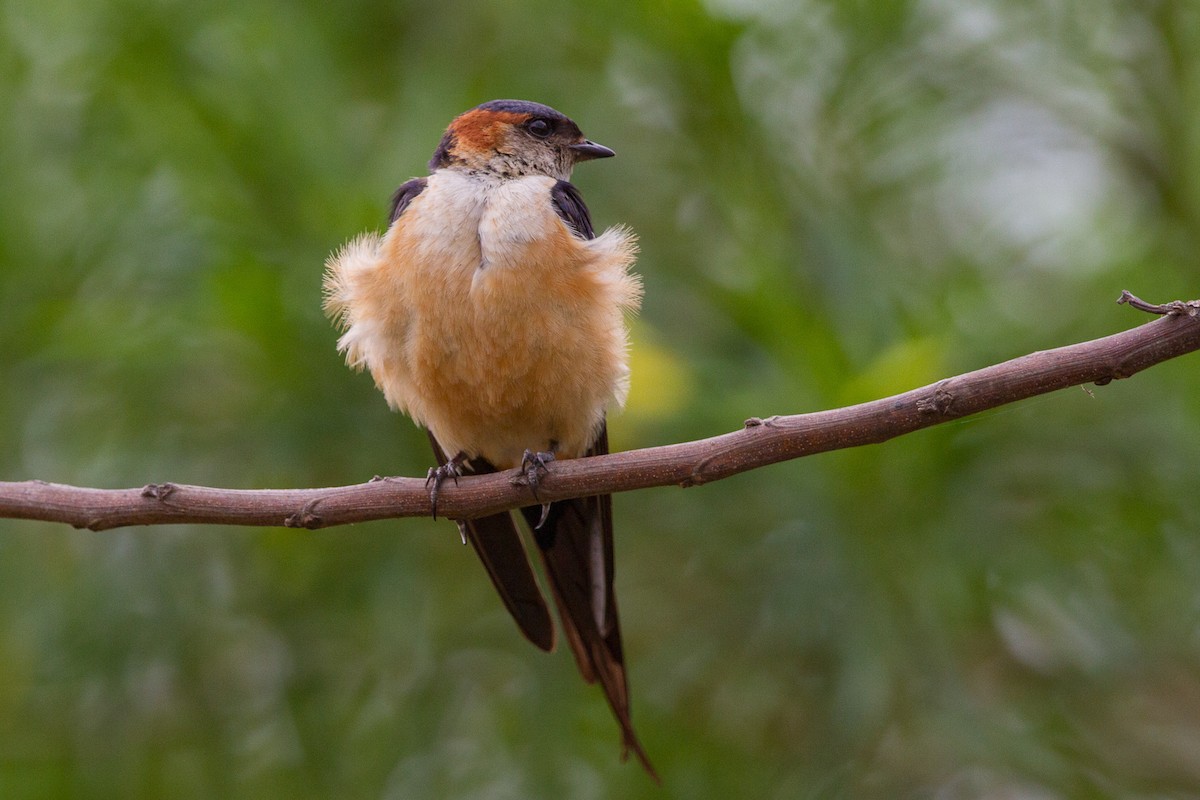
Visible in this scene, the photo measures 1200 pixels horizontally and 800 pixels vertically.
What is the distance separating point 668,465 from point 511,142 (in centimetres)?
161

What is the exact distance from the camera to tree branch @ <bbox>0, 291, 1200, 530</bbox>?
Result: 102 inches

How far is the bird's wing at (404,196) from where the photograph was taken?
12.9 feet

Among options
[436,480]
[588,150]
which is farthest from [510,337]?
[588,150]

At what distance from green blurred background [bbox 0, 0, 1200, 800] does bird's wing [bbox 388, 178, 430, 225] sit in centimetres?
55

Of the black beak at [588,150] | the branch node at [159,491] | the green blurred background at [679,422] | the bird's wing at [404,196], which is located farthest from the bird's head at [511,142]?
the branch node at [159,491]

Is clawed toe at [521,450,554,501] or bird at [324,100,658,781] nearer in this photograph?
clawed toe at [521,450,554,501]

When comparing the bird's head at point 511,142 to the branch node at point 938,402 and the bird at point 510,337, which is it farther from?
the branch node at point 938,402

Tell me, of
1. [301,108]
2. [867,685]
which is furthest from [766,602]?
[301,108]

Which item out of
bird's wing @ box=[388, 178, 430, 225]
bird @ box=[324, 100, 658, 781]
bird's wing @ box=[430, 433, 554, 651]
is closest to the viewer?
bird @ box=[324, 100, 658, 781]

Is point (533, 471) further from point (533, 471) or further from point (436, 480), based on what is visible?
point (436, 480)

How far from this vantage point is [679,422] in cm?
443

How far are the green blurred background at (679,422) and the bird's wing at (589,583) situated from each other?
39 centimetres

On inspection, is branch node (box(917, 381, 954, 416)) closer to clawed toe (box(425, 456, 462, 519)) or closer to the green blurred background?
clawed toe (box(425, 456, 462, 519))

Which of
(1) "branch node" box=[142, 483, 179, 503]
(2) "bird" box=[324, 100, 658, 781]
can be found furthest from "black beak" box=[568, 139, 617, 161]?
(1) "branch node" box=[142, 483, 179, 503]
